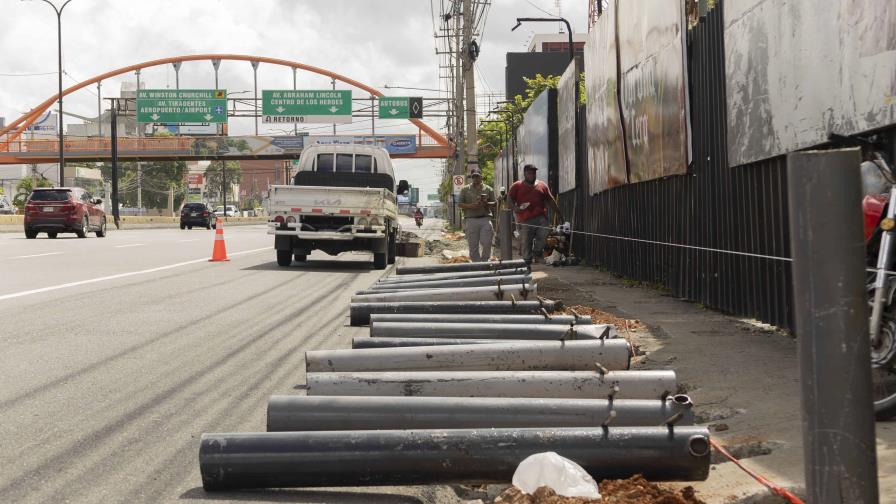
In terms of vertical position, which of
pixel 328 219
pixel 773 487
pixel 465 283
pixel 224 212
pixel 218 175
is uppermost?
pixel 218 175

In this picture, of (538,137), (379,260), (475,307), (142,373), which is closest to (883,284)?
(475,307)

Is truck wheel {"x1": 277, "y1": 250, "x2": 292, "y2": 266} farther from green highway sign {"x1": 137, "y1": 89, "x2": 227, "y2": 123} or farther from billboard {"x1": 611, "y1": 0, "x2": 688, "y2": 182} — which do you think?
green highway sign {"x1": 137, "y1": 89, "x2": 227, "y2": 123}

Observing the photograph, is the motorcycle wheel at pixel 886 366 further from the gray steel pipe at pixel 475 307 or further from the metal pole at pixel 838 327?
the gray steel pipe at pixel 475 307

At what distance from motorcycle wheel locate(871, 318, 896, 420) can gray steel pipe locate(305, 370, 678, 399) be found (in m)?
0.93

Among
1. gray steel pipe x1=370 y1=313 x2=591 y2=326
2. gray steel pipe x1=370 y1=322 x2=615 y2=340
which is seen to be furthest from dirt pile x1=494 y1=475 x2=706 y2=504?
gray steel pipe x1=370 y1=313 x2=591 y2=326

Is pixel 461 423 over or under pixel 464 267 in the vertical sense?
under

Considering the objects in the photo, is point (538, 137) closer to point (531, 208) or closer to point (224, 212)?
point (531, 208)

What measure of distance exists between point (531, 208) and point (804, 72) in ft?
31.7

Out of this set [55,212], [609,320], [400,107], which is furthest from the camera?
[400,107]

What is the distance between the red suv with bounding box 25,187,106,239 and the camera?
104ft

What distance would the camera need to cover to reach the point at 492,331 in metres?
6.72

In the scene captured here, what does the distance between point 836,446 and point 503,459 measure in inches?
49.5

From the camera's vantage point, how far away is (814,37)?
675cm

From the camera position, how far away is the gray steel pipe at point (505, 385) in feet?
16.1
